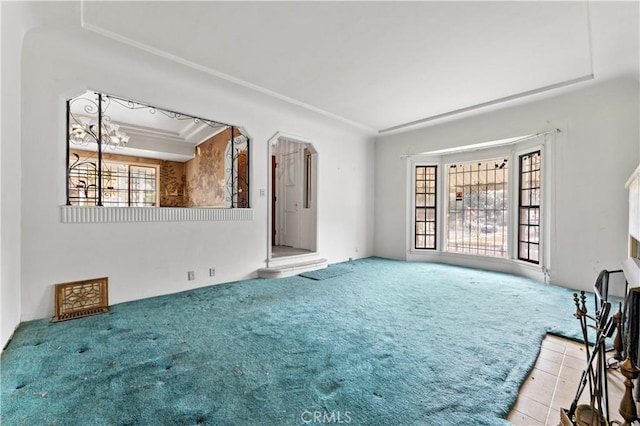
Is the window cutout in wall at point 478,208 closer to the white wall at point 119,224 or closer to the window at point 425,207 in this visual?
the window at point 425,207

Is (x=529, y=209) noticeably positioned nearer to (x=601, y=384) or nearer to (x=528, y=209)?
(x=528, y=209)

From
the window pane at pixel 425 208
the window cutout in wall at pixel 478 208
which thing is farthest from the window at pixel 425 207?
the window cutout in wall at pixel 478 208

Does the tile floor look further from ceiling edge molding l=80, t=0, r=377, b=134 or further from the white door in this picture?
Result: the white door

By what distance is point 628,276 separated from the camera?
1.57 meters

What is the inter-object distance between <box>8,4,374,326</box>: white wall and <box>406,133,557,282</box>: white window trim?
112 inches

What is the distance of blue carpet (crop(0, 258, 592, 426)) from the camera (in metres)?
1.50

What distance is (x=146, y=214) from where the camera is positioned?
3.36 metres

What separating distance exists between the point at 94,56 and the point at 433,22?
Result: 3.54 m

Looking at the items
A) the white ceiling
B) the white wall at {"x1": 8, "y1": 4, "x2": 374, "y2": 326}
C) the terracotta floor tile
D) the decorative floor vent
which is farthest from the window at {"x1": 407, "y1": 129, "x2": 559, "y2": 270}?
the decorative floor vent

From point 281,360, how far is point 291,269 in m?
2.63

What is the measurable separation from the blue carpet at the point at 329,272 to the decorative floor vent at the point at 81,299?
2649 millimetres

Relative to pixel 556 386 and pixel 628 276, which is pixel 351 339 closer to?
pixel 556 386

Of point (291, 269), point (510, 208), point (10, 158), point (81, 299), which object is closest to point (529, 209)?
point (510, 208)

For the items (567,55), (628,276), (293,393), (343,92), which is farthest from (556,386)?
(343,92)
